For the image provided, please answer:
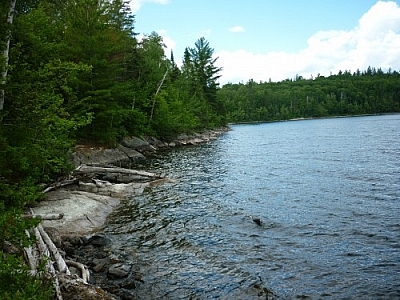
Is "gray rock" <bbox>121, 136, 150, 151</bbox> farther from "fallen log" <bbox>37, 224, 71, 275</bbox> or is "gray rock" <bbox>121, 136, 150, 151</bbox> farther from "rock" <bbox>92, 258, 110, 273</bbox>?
"fallen log" <bbox>37, 224, 71, 275</bbox>

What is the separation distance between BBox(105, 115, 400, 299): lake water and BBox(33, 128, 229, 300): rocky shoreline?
1.84ft

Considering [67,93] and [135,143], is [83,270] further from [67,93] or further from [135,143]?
[135,143]

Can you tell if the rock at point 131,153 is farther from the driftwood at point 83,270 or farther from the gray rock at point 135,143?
the driftwood at point 83,270

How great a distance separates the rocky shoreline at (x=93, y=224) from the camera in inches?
376

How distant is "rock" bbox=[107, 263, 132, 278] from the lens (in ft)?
33.3

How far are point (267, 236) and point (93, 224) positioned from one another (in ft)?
23.7

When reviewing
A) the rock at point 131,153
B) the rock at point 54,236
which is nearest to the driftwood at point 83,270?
the rock at point 54,236

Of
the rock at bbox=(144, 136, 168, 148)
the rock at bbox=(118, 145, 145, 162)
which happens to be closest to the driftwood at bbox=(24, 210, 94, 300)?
the rock at bbox=(118, 145, 145, 162)

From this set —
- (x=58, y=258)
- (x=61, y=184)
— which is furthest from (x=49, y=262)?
(x=61, y=184)

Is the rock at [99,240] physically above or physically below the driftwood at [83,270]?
below

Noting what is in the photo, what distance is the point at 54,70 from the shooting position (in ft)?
42.9

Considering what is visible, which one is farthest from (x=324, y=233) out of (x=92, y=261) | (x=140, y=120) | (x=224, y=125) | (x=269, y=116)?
(x=269, y=116)

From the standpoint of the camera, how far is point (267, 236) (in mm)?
13344

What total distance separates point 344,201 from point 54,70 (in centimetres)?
1470
